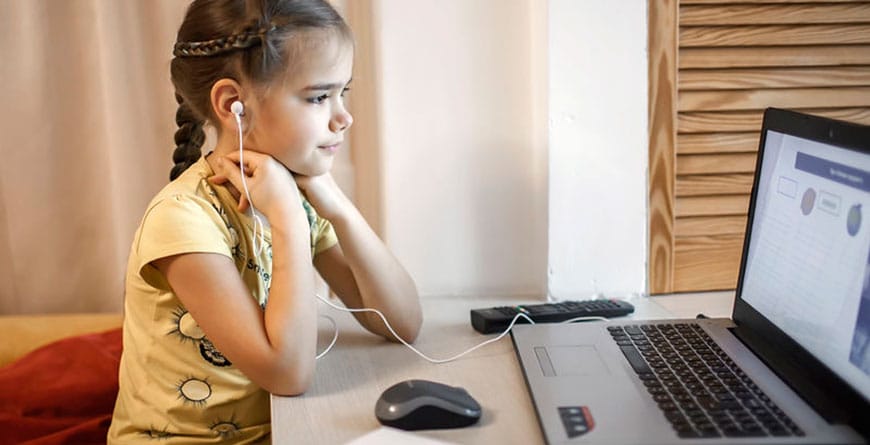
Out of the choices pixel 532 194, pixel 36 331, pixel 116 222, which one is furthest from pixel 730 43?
pixel 36 331

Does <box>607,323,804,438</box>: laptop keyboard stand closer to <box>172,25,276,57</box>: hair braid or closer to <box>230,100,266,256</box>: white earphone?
<box>230,100,266,256</box>: white earphone

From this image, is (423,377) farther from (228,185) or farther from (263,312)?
(228,185)

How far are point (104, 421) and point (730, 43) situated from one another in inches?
44.2

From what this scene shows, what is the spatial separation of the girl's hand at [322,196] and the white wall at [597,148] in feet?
1.31

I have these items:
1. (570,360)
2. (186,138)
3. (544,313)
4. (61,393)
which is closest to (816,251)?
(570,360)

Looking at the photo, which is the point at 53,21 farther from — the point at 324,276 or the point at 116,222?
the point at 324,276

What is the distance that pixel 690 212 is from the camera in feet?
5.29

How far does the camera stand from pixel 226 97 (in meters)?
1.21

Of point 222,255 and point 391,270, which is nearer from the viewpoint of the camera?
point 222,255

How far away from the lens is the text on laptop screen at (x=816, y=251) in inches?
36.6

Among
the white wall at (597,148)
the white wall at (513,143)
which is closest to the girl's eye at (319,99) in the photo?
the white wall at (513,143)

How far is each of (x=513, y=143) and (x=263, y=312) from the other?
58 cm

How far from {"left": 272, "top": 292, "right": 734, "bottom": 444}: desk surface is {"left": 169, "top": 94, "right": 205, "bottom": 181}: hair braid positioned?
0.30m

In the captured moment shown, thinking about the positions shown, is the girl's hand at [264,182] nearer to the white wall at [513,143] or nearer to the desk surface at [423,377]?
the desk surface at [423,377]
